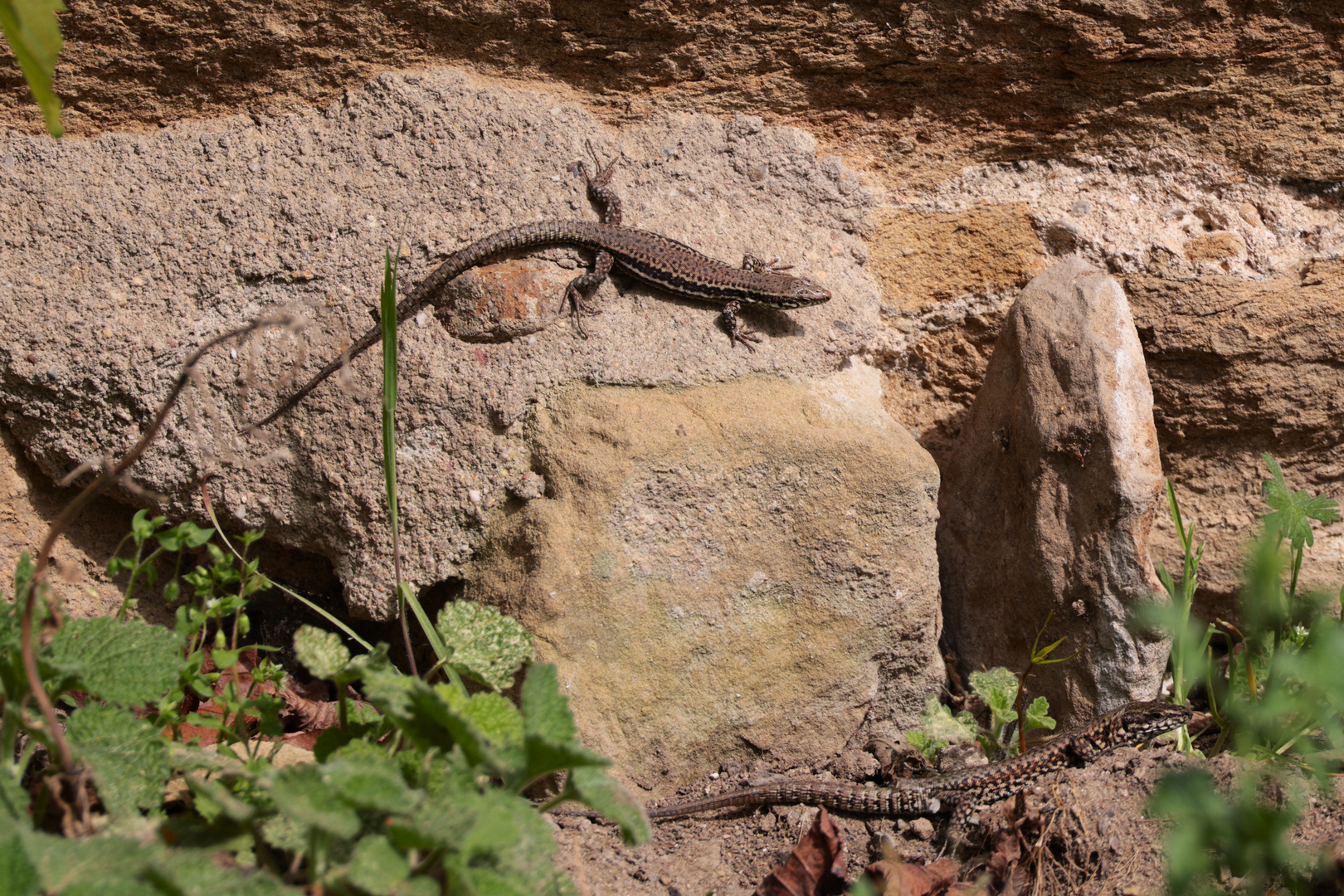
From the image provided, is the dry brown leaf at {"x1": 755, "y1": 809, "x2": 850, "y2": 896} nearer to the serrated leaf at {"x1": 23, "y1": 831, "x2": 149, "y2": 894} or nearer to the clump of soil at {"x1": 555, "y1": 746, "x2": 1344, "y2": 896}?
the clump of soil at {"x1": 555, "y1": 746, "x2": 1344, "y2": 896}

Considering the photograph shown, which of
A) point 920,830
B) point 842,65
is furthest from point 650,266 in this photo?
point 920,830

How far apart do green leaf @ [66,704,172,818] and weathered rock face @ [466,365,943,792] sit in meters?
1.27

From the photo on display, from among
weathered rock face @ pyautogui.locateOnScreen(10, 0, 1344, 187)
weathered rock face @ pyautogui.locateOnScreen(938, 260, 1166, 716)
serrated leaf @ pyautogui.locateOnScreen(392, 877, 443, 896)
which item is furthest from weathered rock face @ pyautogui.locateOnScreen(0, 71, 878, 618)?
serrated leaf @ pyautogui.locateOnScreen(392, 877, 443, 896)

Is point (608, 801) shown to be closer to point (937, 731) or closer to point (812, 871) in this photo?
point (812, 871)

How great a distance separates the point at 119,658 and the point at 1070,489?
10.3 feet

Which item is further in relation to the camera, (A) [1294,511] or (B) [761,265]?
(B) [761,265]

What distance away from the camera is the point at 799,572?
3.37 metres

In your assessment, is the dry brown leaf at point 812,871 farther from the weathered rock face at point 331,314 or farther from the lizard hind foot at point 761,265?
the lizard hind foot at point 761,265

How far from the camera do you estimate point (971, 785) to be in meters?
3.38

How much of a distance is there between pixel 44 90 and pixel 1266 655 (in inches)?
159

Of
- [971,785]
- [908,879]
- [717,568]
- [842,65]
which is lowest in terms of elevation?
[971,785]

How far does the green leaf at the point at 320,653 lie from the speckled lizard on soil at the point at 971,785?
53.0 inches

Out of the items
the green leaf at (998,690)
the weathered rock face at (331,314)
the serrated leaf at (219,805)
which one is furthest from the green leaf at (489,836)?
the green leaf at (998,690)

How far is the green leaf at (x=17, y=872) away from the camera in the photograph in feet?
5.12
